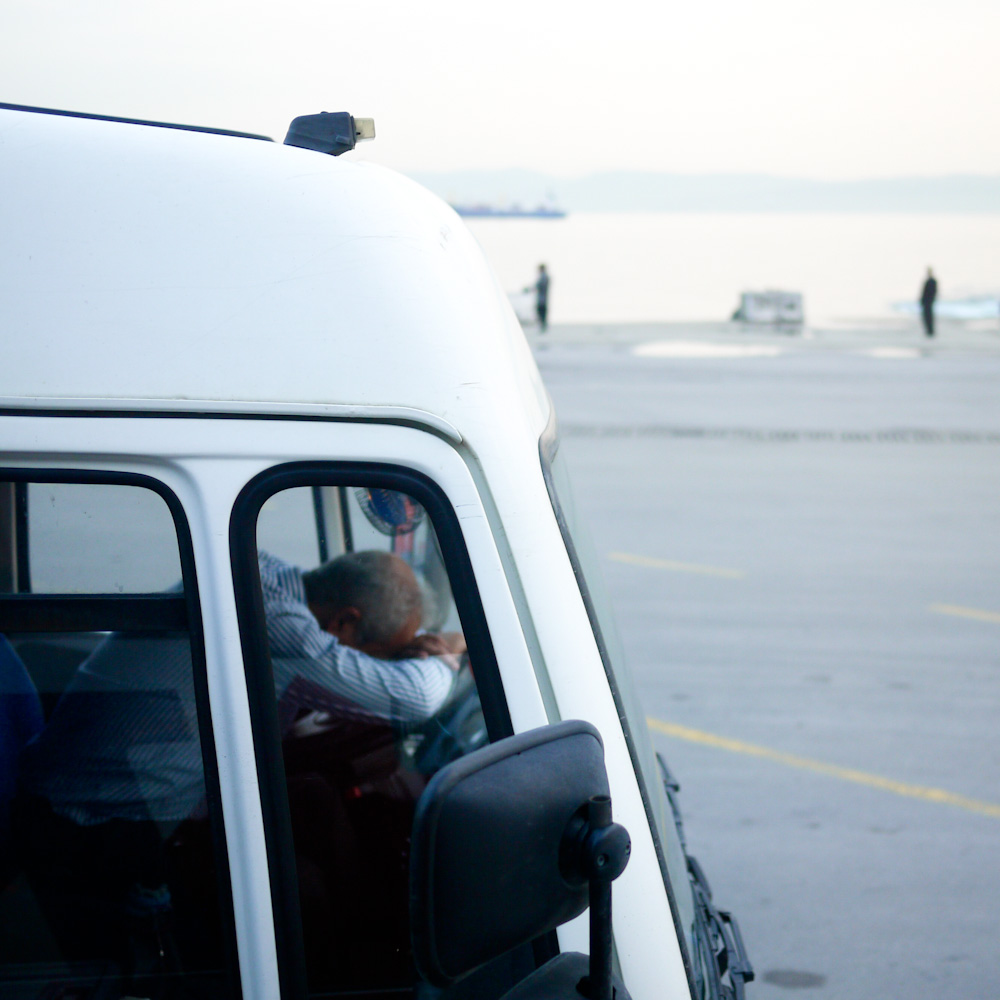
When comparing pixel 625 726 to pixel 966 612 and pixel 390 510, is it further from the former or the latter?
pixel 966 612

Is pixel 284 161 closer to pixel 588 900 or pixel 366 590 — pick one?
pixel 366 590

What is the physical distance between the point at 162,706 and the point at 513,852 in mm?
654

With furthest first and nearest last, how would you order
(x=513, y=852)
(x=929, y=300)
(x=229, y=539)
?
(x=929, y=300)
(x=229, y=539)
(x=513, y=852)

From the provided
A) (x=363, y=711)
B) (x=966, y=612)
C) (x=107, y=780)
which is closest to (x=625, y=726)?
(x=363, y=711)

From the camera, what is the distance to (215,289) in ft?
4.85

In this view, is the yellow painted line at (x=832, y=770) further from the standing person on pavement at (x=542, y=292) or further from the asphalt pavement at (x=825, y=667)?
the standing person on pavement at (x=542, y=292)

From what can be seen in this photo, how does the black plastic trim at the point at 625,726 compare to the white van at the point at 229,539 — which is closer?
the white van at the point at 229,539

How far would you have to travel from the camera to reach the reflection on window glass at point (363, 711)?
1.69 meters

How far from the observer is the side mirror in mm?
1133

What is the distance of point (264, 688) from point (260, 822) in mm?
171

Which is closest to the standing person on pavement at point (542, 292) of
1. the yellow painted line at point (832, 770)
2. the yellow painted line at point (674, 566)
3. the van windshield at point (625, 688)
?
the yellow painted line at point (674, 566)

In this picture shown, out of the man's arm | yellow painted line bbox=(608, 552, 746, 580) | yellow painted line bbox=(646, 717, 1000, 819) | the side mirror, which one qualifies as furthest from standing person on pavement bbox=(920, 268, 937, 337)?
the side mirror

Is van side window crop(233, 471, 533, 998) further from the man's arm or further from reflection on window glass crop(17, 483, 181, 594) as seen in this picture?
reflection on window glass crop(17, 483, 181, 594)

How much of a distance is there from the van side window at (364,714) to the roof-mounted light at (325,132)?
53 centimetres
